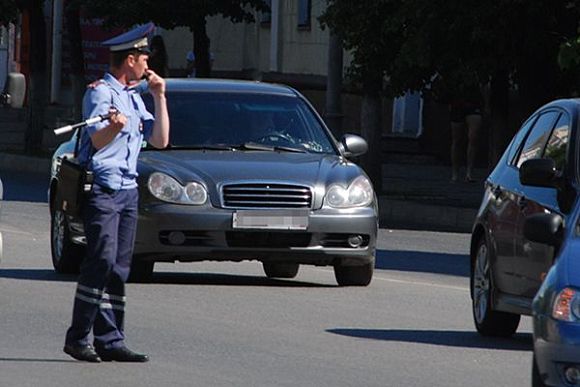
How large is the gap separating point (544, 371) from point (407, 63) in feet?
61.4

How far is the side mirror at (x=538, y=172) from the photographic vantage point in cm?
1163

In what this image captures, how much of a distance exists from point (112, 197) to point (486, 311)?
284cm

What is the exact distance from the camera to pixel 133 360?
451 inches

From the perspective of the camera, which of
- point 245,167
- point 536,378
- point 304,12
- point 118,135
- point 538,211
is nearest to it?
point 536,378

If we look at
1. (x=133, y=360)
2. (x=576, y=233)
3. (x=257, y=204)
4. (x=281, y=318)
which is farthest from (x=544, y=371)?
(x=257, y=204)

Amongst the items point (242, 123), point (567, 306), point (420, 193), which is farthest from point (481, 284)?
point (420, 193)

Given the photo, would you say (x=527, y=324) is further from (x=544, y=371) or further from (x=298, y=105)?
(x=544, y=371)

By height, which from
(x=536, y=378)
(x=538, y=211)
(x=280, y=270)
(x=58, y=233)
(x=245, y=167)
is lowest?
(x=280, y=270)

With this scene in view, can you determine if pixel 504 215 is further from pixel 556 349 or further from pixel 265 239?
pixel 556 349

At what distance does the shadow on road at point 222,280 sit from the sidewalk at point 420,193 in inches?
328

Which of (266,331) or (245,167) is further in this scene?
(245,167)

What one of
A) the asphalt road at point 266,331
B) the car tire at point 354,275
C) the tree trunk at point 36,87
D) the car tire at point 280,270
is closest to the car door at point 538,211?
the asphalt road at point 266,331

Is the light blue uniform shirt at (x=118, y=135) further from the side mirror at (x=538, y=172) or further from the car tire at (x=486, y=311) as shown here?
the car tire at (x=486, y=311)

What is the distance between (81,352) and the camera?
1139 centimetres
